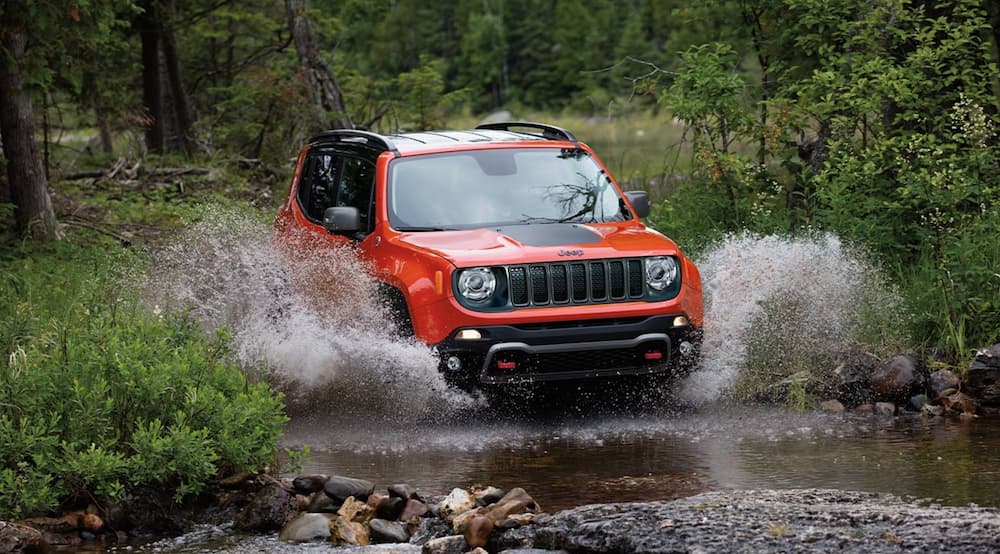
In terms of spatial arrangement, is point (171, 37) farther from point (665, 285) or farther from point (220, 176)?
point (665, 285)

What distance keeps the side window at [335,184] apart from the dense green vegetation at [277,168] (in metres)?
1.62

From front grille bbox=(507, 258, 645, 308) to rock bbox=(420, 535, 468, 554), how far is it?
2.94 m

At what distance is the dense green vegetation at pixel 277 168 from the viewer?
742cm

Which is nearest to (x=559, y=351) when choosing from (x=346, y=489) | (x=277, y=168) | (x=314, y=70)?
(x=346, y=489)

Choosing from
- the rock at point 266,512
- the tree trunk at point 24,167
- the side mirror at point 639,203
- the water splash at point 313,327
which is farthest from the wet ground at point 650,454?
the tree trunk at point 24,167

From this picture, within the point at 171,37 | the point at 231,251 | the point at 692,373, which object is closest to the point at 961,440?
the point at 692,373

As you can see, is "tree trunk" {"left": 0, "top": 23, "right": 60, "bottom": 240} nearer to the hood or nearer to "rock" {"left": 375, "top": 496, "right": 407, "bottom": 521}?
the hood

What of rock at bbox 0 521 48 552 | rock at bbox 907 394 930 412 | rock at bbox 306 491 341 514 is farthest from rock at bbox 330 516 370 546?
rock at bbox 907 394 930 412

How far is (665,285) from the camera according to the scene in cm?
968

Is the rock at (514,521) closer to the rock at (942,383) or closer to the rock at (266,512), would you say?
the rock at (266,512)

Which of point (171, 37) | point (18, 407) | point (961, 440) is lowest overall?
point (961, 440)

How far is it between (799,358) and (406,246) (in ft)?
10.5

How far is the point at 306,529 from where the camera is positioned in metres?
7.02

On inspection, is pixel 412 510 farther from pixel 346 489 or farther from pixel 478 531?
pixel 478 531
